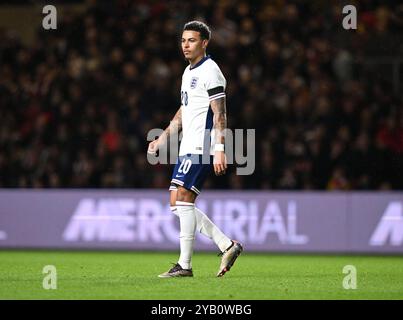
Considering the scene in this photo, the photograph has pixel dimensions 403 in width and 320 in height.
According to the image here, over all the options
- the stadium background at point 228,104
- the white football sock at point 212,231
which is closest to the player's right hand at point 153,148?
the white football sock at point 212,231

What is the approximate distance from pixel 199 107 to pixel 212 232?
1.18m

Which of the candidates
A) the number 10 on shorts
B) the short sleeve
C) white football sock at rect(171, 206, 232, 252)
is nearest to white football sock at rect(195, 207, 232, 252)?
white football sock at rect(171, 206, 232, 252)

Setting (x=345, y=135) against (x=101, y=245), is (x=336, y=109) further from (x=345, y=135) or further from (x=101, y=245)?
(x=101, y=245)

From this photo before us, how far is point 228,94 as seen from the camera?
15414 millimetres

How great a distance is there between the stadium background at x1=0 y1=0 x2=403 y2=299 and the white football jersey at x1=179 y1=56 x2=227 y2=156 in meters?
3.71

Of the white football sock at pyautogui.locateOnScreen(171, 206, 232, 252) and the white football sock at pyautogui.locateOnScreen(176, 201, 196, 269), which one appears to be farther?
the white football sock at pyautogui.locateOnScreen(171, 206, 232, 252)

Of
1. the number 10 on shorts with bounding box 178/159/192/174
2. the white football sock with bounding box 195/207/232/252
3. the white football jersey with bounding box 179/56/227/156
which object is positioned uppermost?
the white football jersey with bounding box 179/56/227/156

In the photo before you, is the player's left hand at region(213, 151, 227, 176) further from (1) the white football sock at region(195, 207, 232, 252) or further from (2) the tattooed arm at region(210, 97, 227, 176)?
(1) the white football sock at region(195, 207, 232, 252)

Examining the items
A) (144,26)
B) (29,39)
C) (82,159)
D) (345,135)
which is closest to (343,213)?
(345,135)

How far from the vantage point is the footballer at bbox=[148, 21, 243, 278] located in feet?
27.9

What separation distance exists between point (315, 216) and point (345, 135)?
5.52ft

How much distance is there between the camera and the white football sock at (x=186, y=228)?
27.9 ft

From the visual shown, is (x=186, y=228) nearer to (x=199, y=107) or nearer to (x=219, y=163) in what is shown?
(x=219, y=163)

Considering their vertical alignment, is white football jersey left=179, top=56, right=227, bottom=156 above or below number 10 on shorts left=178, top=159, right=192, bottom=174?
above
